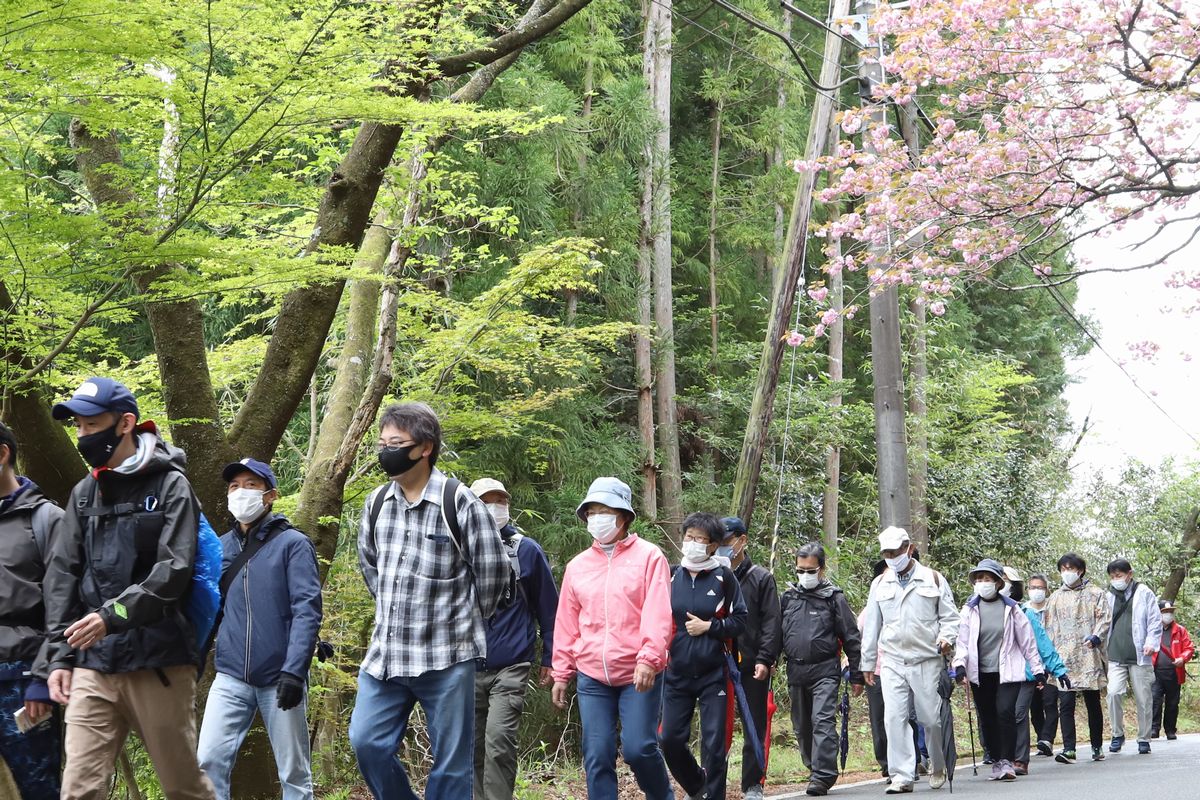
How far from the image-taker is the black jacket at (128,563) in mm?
5223

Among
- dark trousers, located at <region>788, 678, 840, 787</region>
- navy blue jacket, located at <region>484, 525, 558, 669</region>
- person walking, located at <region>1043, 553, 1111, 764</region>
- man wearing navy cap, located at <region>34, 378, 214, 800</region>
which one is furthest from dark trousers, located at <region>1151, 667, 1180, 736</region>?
man wearing navy cap, located at <region>34, 378, 214, 800</region>

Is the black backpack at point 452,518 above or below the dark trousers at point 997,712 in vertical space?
above

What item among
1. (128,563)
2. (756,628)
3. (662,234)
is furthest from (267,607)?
(662,234)

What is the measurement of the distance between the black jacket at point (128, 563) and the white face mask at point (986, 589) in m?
8.85

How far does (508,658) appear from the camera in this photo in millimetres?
7586

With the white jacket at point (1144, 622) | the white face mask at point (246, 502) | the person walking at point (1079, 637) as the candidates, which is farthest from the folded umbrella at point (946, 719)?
the white face mask at point (246, 502)

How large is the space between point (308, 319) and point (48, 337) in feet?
6.34

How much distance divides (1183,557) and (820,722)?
20.8m

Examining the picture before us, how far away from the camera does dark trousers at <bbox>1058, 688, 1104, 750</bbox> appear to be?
1390 cm

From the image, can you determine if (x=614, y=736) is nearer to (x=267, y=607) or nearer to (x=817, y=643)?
(x=267, y=607)

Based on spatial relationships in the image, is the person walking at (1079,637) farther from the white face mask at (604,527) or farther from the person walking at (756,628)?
the white face mask at (604,527)

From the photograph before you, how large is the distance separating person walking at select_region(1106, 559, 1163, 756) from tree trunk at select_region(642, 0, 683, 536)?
1025 centimetres

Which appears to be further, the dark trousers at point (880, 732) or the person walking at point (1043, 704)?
the person walking at point (1043, 704)

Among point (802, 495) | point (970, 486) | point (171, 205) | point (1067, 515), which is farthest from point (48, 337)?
point (1067, 515)
